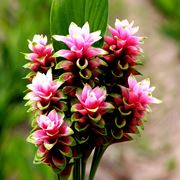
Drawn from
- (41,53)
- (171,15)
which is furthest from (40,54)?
(171,15)

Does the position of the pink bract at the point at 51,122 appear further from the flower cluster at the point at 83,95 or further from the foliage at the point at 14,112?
the foliage at the point at 14,112

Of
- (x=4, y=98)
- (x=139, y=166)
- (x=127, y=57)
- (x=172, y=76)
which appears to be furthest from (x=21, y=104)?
(x=127, y=57)

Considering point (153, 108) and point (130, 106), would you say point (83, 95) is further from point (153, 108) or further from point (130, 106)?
point (153, 108)

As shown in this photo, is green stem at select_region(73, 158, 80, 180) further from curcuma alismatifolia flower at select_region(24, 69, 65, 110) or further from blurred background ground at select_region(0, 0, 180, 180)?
blurred background ground at select_region(0, 0, 180, 180)

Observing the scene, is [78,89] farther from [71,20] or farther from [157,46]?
[157,46]

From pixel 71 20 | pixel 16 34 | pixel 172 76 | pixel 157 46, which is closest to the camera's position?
pixel 71 20

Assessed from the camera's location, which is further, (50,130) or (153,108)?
(153,108)
